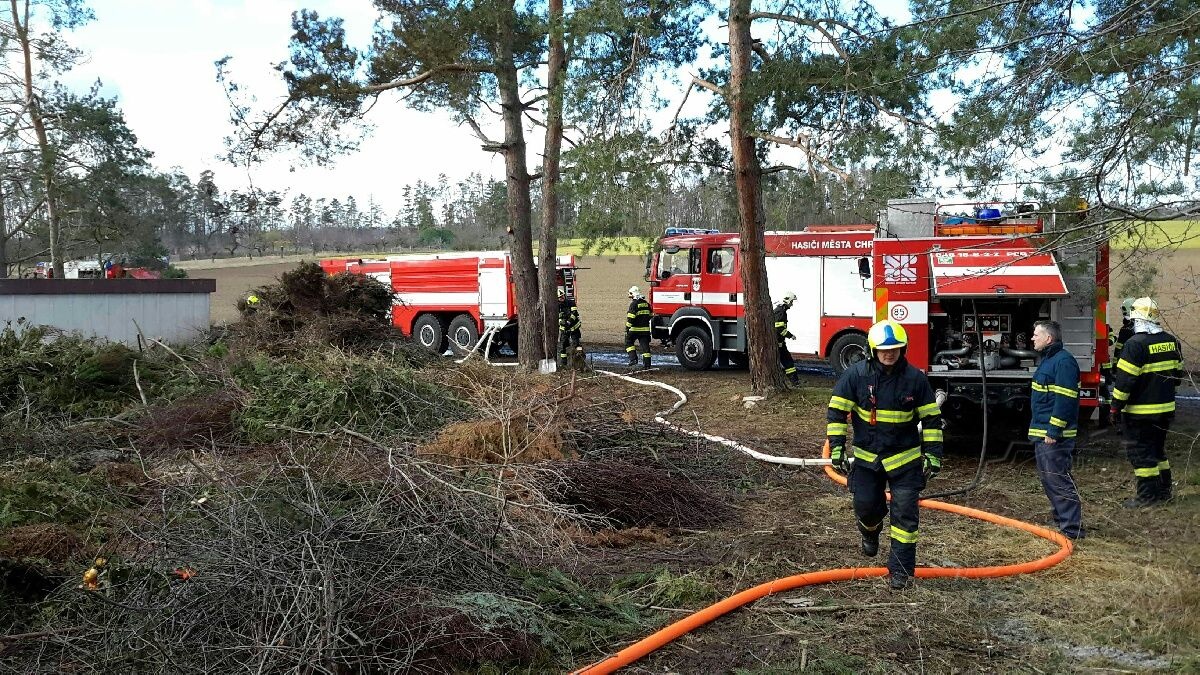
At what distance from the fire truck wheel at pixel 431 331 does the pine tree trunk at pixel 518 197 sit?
17.5 feet

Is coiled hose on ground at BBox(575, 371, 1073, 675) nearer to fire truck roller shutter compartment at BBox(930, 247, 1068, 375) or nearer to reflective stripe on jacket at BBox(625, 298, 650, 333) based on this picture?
fire truck roller shutter compartment at BBox(930, 247, 1068, 375)

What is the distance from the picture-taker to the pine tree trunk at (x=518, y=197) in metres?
13.7

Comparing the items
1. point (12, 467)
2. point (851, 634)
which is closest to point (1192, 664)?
point (851, 634)

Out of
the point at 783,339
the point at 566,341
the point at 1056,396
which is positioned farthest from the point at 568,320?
the point at 1056,396

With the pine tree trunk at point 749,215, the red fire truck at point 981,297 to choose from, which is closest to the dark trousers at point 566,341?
the pine tree trunk at point 749,215

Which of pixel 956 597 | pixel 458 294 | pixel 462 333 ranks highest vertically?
pixel 458 294

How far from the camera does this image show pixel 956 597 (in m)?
5.14

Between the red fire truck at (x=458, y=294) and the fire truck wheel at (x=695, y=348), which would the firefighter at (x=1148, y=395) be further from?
the red fire truck at (x=458, y=294)

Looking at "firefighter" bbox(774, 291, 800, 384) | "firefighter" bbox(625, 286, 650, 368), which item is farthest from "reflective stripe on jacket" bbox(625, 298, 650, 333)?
"firefighter" bbox(774, 291, 800, 384)

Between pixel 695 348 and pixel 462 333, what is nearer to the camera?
pixel 695 348

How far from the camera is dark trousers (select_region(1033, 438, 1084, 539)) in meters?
6.20

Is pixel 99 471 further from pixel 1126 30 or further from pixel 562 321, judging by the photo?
pixel 562 321

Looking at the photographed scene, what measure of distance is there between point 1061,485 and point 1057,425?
0.40m

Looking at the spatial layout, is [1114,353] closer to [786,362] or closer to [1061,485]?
[1061,485]
